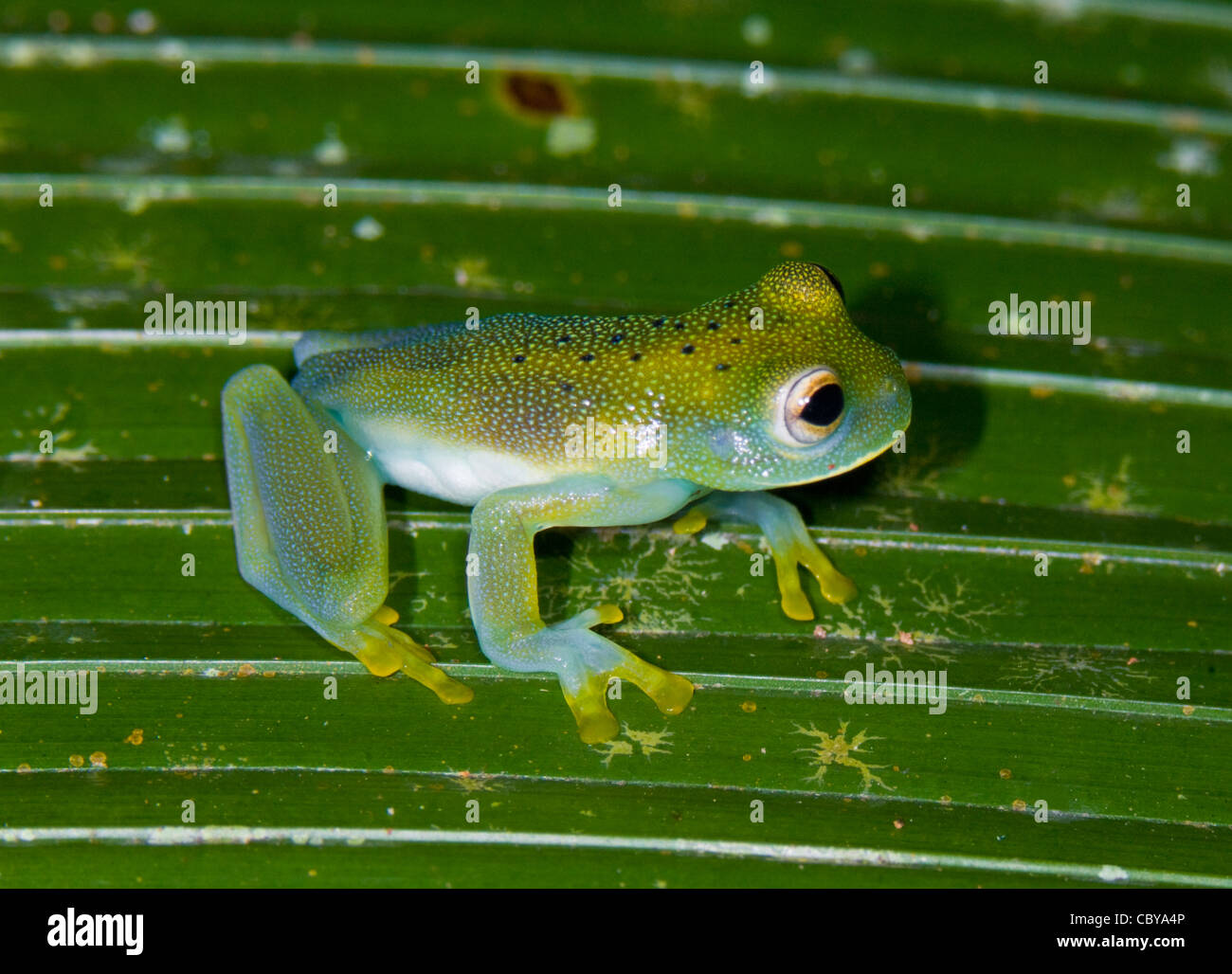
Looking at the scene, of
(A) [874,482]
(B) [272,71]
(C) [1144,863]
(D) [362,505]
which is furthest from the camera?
(B) [272,71]

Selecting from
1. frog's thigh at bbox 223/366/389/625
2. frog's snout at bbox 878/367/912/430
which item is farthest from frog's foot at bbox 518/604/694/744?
frog's snout at bbox 878/367/912/430

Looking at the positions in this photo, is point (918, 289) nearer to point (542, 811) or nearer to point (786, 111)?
point (786, 111)

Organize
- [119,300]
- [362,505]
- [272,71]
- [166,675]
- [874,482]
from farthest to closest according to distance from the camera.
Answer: [272,71], [119,300], [874,482], [362,505], [166,675]

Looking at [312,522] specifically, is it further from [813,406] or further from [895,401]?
[895,401]

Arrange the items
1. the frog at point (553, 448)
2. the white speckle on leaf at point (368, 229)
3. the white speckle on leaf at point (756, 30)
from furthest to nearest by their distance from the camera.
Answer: the white speckle on leaf at point (756, 30) < the white speckle on leaf at point (368, 229) < the frog at point (553, 448)

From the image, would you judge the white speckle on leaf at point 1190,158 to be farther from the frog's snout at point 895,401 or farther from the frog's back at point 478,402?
the frog's back at point 478,402

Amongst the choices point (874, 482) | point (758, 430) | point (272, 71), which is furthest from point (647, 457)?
point (272, 71)

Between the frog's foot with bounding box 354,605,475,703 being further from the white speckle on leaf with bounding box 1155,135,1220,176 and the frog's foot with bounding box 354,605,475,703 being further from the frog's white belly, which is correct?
the white speckle on leaf with bounding box 1155,135,1220,176

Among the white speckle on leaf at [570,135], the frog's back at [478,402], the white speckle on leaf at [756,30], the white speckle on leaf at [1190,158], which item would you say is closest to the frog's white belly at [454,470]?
the frog's back at [478,402]
